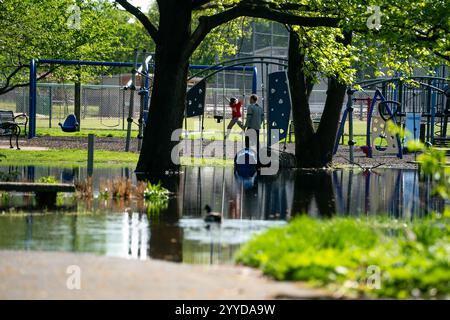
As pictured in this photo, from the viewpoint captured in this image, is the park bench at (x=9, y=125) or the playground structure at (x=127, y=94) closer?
the playground structure at (x=127, y=94)

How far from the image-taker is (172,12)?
82.2 feet

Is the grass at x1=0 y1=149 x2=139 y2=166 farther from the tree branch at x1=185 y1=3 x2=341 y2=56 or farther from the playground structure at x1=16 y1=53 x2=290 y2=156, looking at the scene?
the tree branch at x1=185 y1=3 x2=341 y2=56

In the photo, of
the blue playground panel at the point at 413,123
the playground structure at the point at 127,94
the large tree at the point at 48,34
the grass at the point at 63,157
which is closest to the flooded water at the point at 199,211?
the grass at the point at 63,157

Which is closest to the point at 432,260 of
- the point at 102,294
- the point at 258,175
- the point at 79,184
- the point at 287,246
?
the point at 287,246

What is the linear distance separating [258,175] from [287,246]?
15064mm

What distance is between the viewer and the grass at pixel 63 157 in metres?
28.6

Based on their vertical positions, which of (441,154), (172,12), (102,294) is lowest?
(102,294)

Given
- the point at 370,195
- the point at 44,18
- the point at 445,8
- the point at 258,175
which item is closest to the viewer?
the point at 370,195

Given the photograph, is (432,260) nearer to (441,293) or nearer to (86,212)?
(441,293)

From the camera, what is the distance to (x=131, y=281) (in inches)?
408

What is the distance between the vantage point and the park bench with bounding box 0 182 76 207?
1803 centimetres

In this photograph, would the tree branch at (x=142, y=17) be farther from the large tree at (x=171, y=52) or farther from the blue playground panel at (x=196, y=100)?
the blue playground panel at (x=196, y=100)

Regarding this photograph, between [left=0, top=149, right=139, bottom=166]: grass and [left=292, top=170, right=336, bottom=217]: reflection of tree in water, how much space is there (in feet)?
16.2

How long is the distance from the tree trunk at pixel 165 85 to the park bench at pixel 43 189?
682cm
